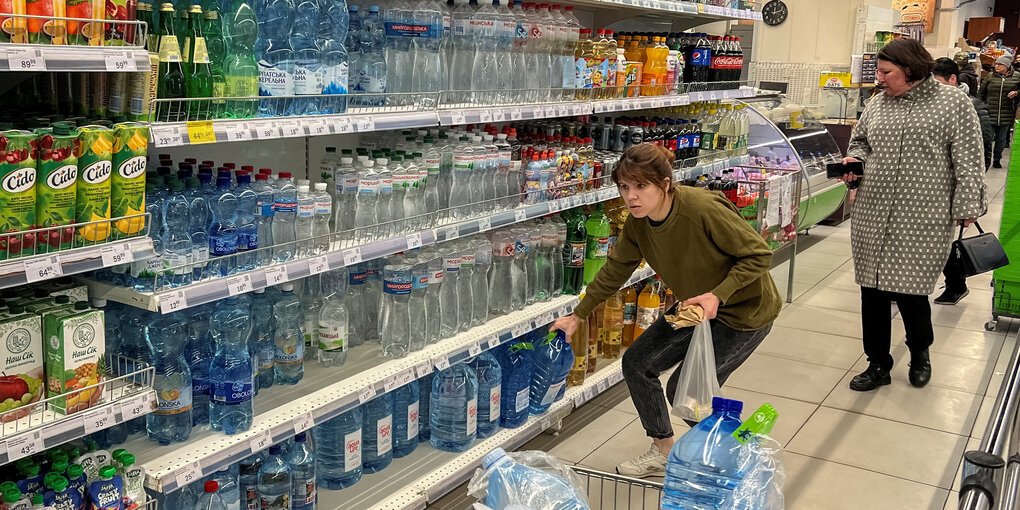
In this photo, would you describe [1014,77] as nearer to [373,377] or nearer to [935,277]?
[935,277]

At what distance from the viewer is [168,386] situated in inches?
95.6

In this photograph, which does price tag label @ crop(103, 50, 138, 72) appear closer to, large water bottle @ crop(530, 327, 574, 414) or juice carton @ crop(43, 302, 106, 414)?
juice carton @ crop(43, 302, 106, 414)

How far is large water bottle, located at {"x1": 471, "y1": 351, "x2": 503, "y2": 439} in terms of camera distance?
12.0 ft

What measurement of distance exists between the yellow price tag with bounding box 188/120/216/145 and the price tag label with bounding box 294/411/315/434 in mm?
934

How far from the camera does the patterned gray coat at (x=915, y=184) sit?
166 inches

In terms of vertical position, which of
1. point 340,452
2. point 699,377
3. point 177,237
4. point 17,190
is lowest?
point 340,452

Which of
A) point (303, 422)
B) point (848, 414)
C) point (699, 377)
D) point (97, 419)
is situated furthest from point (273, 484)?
point (848, 414)

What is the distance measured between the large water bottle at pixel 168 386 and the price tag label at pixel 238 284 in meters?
0.28

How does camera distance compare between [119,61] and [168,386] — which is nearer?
[119,61]

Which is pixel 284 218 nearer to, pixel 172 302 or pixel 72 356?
pixel 172 302

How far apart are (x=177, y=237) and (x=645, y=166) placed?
4.88 feet

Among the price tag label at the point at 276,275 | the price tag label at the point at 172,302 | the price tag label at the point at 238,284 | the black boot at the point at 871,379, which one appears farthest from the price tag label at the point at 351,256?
the black boot at the point at 871,379

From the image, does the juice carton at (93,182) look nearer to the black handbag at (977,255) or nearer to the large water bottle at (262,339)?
the large water bottle at (262,339)

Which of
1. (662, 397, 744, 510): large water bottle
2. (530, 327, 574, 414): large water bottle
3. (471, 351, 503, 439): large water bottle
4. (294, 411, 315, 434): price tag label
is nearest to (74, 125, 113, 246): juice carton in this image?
(294, 411, 315, 434): price tag label
